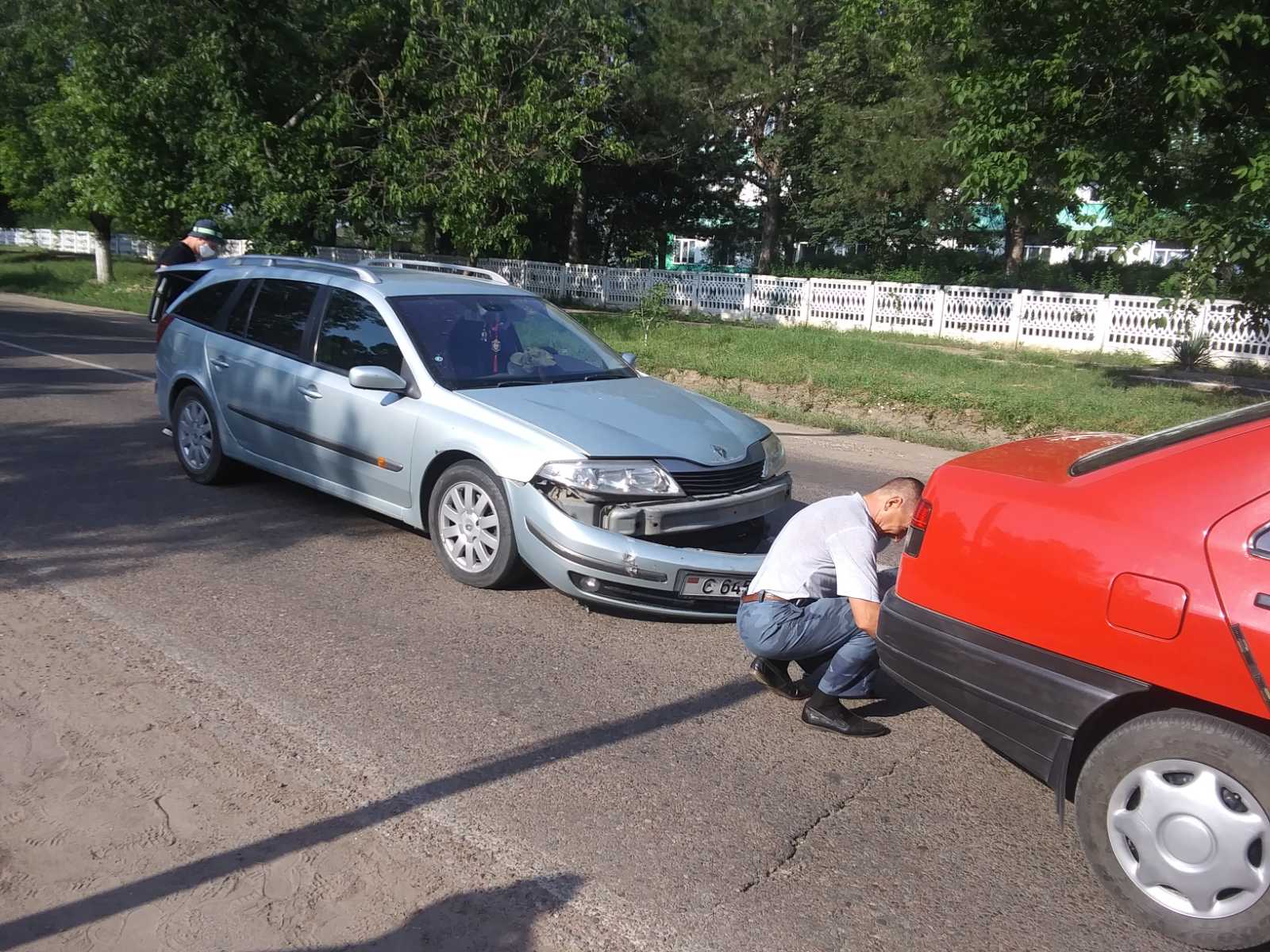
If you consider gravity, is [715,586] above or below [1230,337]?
below

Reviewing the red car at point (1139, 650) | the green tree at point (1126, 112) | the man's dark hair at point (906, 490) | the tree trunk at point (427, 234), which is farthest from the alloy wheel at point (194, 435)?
the tree trunk at point (427, 234)

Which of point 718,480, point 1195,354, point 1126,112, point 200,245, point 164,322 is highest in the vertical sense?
point 1126,112

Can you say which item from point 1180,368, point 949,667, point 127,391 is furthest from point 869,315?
point 949,667

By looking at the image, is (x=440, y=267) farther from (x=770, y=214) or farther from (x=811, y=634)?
(x=770, y=214)

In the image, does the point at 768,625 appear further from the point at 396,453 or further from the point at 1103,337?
the point at 1103,337

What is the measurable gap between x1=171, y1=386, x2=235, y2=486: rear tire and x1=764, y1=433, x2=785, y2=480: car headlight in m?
3.91

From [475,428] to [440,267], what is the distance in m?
2.90

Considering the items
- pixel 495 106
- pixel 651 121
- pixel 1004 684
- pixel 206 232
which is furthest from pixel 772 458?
pixel 651 121

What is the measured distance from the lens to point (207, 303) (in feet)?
26.2

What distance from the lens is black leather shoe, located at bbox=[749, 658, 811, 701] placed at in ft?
15.5

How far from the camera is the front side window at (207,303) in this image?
7.82 meters

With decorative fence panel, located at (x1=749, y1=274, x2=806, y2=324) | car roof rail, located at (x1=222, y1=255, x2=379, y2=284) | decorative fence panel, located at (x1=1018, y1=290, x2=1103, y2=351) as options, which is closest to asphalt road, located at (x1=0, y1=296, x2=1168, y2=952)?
car roof rail, located at (x1=222, y1=255, x2=379, y2=284)

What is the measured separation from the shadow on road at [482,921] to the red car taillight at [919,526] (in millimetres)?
1588

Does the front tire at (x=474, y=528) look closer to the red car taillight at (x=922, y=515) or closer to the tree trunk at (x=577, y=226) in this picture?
the red car taillight at (x=922, y=515)
